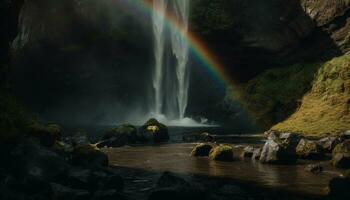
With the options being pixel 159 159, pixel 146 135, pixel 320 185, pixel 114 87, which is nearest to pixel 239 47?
pixel 114 87

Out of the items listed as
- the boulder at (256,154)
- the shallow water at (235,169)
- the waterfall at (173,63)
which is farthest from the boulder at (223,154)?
the waterfall at (173,63)

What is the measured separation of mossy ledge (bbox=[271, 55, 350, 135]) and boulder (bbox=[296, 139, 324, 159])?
1919 centimetres

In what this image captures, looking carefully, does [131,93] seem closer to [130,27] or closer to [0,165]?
[130,27]

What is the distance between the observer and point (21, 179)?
821 inches

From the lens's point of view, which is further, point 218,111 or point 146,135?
point 218,111

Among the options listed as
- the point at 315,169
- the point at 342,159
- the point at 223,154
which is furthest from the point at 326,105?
the point at 315,169

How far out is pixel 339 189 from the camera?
19.7 meters

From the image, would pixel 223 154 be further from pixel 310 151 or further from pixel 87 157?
pixel 87 157

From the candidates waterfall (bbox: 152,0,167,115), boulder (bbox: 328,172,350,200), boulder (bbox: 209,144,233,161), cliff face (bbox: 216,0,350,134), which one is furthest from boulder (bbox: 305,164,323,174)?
waterfall (bbox: 152,0,167,115)

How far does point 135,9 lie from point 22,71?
2295cm

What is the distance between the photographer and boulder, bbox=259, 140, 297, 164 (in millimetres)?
30516

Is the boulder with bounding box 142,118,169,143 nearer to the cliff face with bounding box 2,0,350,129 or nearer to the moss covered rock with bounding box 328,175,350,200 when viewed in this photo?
the cliff face with bounding box 2,0,350,129

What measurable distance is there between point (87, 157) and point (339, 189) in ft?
46.7

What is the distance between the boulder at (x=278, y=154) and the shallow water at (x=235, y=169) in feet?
2.25
